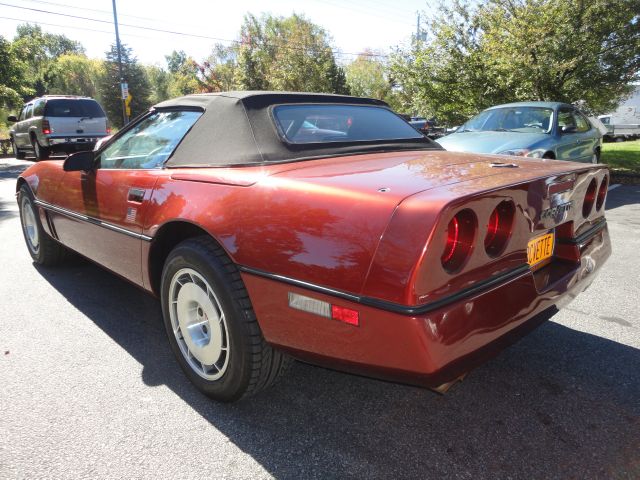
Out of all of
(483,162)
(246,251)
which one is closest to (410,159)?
(483,162)

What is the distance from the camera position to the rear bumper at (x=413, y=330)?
→ 4.97 ft

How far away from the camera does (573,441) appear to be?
1937mm

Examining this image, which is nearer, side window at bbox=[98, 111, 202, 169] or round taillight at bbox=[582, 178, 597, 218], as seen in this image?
round taillight at bbox=[582, 178, 597, 218]

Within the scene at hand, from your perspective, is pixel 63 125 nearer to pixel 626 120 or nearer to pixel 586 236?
pixel 586 236

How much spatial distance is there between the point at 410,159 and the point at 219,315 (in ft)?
3.98

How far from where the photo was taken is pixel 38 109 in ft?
43.8

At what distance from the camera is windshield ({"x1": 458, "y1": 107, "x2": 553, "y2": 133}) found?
280 inches

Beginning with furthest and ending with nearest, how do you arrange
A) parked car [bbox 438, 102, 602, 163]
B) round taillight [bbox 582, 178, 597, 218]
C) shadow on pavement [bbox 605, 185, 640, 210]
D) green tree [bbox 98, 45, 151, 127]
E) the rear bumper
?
green tree [bbox 98, 45, 151, 127]
shadow on pavement [bbox 605, 185, 640, 210]
parked car [bbox 438, 102, 602, 163]
round taillight [bbox 582, 178, 597, 218]
the rear bumper

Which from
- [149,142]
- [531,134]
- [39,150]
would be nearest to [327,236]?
[149,142]

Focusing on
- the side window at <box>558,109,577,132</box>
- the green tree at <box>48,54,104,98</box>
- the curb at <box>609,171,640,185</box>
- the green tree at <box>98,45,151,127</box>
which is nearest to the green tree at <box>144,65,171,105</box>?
the green tree at <box>48,54,104,98</box>

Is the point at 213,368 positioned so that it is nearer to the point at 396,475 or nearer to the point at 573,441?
the point at 396,475

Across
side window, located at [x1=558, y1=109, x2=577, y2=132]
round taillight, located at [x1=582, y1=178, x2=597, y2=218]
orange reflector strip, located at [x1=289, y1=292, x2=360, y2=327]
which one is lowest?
orange reflector strip, located at [x1=289, y1=292, x2=360, y2=327]

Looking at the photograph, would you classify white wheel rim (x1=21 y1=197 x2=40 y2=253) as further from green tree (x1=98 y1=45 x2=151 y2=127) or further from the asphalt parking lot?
green tree (x1=98 y1=45 x2=151 y2=127)

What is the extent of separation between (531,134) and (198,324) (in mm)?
6080
